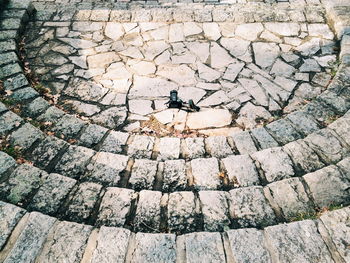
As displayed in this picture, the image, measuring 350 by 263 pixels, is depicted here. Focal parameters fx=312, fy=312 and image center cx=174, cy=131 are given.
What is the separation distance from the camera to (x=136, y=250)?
2.45 m

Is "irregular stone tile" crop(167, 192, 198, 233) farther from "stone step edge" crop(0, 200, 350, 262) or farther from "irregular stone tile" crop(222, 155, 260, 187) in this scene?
"irregular stone tile" crop(222, 155, 260, 187)

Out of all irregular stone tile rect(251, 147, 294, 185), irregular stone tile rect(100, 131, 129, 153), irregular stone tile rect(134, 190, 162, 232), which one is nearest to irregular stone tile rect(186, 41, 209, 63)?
irregular stone tile rect(100, 131, 129, 153)

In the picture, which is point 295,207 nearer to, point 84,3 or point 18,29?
point 18,29

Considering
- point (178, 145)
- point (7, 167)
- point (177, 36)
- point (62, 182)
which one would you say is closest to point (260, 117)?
point (178, 145)

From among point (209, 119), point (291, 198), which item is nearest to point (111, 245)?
point (291, 198)

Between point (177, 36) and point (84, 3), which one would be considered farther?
point (84, 3)

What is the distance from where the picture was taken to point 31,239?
2.48m

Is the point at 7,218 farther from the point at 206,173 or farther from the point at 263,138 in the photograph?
the point at 263,138

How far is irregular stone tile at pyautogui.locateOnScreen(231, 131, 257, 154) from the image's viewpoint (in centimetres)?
360

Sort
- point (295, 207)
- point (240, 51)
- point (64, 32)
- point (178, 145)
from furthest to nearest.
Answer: point (64, 32), point (240, 51), point (178, 145), point (295, 207)

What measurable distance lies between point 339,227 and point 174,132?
7.16 ft

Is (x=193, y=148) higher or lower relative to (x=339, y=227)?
lower

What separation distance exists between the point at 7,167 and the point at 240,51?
12.6 ft

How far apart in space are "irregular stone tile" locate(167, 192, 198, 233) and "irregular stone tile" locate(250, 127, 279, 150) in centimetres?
117
